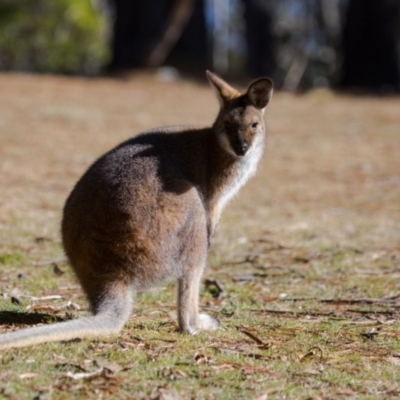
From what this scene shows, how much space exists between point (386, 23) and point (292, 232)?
443 inches

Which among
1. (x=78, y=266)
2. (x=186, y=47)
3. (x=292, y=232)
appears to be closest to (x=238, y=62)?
(x=186, y=47)

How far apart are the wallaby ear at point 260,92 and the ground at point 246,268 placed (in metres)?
1.20

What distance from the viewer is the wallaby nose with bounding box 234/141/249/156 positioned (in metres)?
5.59

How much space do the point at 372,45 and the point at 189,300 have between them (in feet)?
49.1

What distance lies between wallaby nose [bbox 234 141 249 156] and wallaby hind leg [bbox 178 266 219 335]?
0.95 meters

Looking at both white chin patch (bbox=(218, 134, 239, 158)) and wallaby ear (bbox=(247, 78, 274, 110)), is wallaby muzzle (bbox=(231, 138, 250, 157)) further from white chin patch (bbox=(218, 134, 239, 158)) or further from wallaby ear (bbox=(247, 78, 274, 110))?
wallaby ear (bbox=(247, 78, 274, 110))

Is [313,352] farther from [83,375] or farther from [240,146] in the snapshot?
[240,146]

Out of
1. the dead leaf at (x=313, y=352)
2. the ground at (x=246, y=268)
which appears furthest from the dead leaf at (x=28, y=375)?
the dead leaf at (x=313, y=352)

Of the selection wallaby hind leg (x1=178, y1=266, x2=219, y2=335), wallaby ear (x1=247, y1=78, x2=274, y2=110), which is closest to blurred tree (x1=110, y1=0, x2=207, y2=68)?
wallaby ear (x1=247, y1=78, x2=274, y2=110)

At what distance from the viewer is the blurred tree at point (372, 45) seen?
18.7 metres

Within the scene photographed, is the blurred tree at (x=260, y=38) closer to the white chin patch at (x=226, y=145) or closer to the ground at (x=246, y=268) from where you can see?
the ground at (x=246, y=268)

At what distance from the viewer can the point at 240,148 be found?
560 cm

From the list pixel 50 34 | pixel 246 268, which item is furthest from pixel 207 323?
pixel 50 34

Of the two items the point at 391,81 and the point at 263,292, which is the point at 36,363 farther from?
the point at 391,81
